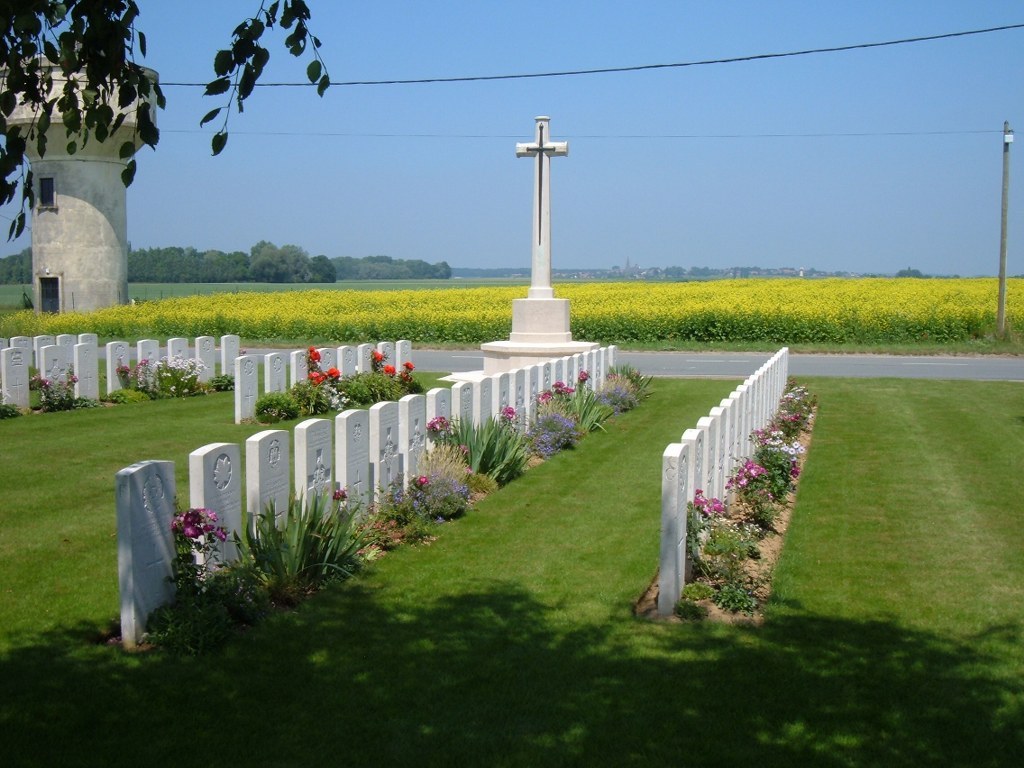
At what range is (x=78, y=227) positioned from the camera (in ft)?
104

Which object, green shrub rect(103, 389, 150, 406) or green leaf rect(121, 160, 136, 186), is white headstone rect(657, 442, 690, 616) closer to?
green leaf rect(121, 160, 136, 186)

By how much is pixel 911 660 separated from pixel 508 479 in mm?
5200

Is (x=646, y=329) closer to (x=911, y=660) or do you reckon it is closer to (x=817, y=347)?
(x=817, y=347)

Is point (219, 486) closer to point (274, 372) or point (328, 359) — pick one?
point (274, 372)

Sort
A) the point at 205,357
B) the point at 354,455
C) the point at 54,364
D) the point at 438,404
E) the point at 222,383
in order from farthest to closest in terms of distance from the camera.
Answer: the point at 205,357
the point at 222,383
the point at 54,364
the point at 438,404
the point at 354,455

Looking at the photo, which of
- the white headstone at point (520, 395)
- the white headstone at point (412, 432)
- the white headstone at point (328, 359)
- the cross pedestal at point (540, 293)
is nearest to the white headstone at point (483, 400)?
the white headstone at point (520, 395)

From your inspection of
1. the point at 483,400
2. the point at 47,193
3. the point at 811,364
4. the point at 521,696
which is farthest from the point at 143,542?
the point at 47,193

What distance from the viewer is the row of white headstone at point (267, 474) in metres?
5.28

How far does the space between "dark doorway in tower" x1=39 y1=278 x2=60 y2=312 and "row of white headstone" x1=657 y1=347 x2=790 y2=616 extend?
27227 mm

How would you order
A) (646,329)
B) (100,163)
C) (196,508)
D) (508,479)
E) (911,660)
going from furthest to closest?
(100,163)
(646,329)
(508,479)
(196,508)
(911,660)

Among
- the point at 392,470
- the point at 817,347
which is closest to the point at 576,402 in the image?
the point at 392,470

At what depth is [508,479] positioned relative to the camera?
32.9 ft

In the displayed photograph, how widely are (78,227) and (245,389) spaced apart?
2066 centimetres

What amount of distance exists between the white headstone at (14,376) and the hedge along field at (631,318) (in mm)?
16080
